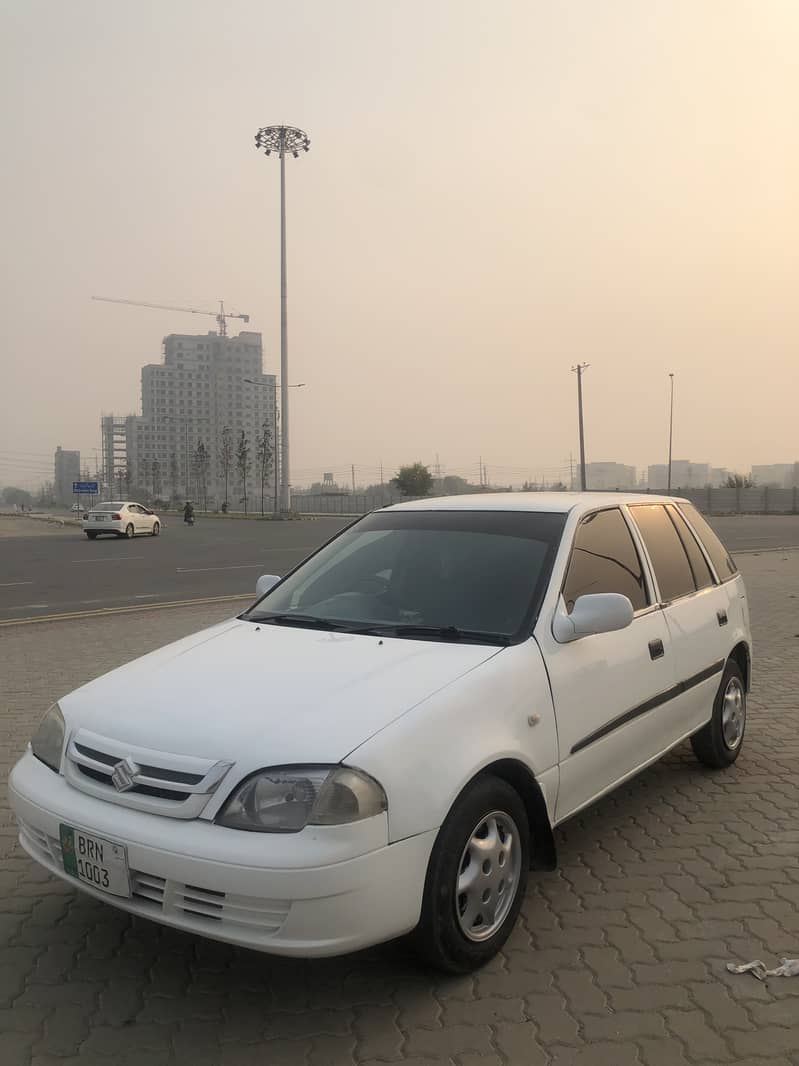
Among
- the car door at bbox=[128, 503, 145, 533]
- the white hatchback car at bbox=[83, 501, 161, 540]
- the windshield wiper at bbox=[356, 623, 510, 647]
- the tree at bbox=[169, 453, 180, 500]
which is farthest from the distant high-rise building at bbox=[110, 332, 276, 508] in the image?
the windshield wiper at bbox=[356, 623, 510, 647]

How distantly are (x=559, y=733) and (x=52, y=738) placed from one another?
186 cm

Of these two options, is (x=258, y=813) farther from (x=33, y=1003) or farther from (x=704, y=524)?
(x=704, y=524)

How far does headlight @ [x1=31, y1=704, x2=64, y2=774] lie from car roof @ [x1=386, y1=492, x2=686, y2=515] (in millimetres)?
2017

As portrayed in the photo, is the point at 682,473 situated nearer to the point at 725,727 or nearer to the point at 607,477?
the point at 607,477

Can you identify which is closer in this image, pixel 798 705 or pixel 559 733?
pixel 559 733

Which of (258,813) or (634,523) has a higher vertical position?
(634,523)

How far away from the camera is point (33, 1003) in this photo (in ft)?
9.10

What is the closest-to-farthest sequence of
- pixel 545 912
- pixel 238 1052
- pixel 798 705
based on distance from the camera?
pixel 238 1052 < pixel 545 912 < pixel 798 705

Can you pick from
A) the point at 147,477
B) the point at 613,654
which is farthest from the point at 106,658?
the point at 147,477

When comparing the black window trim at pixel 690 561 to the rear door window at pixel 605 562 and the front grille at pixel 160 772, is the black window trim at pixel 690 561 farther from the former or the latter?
the front grille at pixel 160 772

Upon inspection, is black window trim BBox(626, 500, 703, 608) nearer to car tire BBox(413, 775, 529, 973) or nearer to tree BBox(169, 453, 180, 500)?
car tire BBox(413, 775, 529, 973)

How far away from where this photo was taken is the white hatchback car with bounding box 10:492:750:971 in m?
2.51

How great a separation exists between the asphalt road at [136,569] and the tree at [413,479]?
8961 centimetres

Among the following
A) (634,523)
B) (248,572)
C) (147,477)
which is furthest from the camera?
(147,477)
